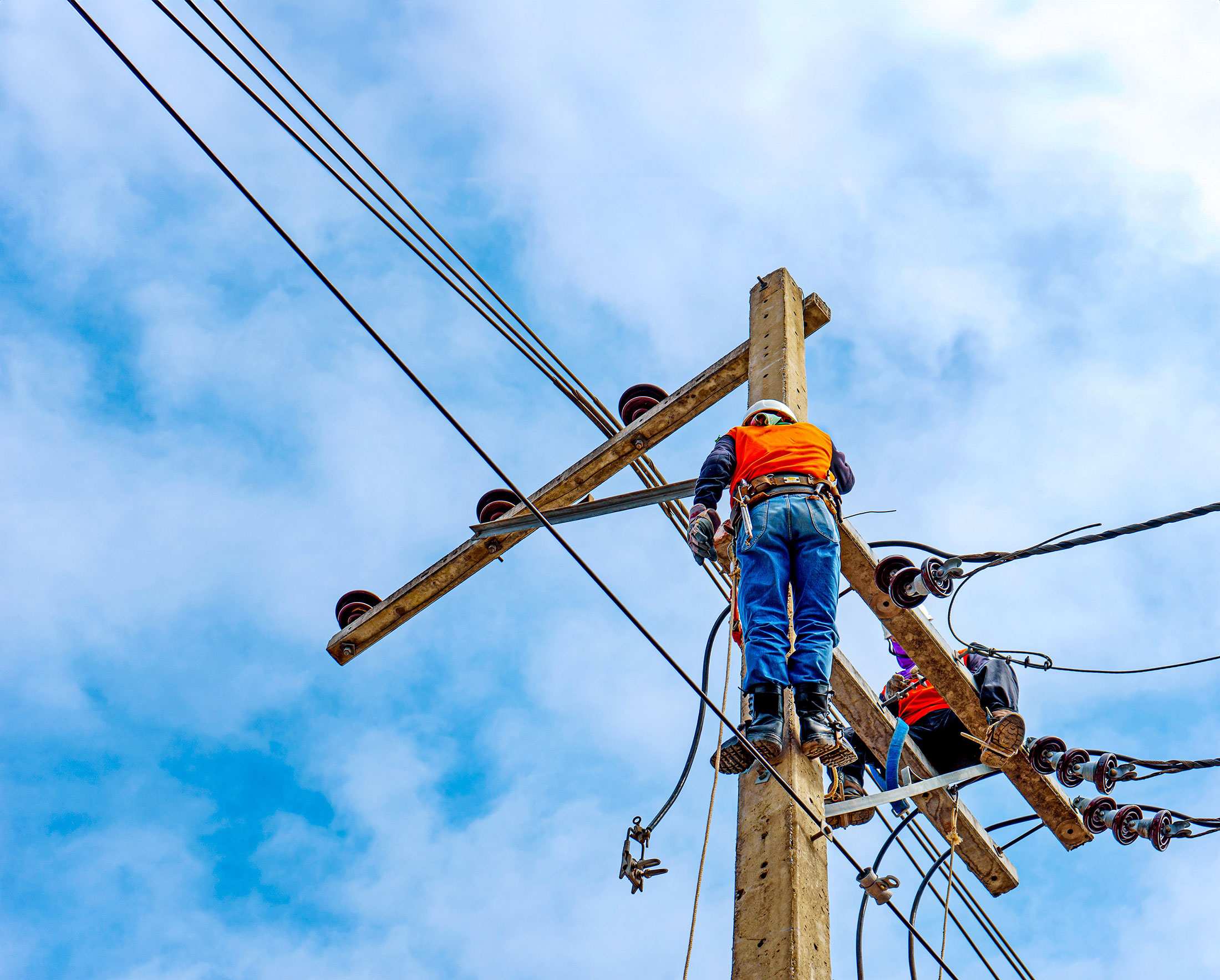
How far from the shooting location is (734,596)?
3951 millimetres

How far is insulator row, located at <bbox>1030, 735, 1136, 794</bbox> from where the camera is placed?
199 inches

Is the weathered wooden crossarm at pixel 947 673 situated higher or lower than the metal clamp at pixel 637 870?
higher

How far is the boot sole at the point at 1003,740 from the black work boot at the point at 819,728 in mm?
1641

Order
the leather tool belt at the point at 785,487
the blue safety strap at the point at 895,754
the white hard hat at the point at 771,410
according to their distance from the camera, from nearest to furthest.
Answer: the leather tool belt at the point at 785,487
the white hard hat at the point at 771,410
the blue safety strap at the point at 895,754

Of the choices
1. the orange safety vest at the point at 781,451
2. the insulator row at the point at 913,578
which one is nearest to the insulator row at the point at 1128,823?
the insulator row at the point at 913,578

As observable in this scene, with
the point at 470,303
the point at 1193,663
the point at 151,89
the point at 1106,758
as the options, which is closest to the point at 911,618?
the point at 1106,758

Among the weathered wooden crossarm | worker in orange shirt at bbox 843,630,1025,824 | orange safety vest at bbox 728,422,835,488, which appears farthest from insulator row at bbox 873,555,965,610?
orange safety vest at bbox 728,422,835,488

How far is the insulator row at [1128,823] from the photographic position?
17.1 ft

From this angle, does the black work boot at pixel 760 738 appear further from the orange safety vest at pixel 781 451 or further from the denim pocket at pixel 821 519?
the orange safety vest at pixel 781 451

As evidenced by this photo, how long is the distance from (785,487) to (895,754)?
1.64 metres

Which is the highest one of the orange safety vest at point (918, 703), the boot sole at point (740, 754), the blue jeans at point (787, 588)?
the orange safety vest at point (918, 703)

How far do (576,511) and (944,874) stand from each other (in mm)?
2436

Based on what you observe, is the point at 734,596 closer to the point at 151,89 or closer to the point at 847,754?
the point at 847,754

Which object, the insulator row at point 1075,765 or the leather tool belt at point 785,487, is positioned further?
the insulator row at point 1075,765
